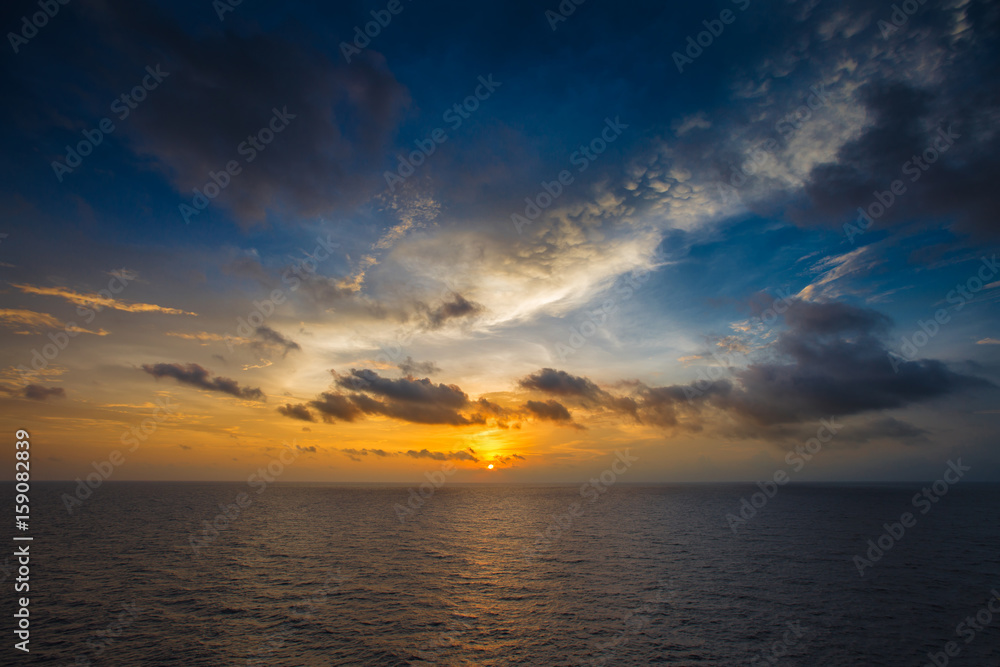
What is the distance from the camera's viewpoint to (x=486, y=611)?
43.6 m

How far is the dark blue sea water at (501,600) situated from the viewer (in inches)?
1330

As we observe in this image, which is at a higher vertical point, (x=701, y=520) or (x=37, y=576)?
(x=37, y=576)

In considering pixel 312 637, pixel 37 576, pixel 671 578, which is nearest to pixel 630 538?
pixel 671 578

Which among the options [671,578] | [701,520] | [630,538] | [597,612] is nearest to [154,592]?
[597,612]

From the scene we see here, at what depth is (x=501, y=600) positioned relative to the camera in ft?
154

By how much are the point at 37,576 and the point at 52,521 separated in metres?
72.6

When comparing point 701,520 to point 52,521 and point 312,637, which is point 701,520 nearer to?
point 312,637

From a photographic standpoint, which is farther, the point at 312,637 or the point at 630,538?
the point at 630,538

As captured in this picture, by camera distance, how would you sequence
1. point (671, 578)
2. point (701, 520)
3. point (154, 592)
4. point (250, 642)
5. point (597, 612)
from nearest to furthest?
point (250, 642), point (597, 612), point (154, 592), point (671, 578), point (701, 520)

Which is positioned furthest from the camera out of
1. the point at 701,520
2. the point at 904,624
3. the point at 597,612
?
the point at 701,520

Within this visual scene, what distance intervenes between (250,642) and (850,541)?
99.9 meters

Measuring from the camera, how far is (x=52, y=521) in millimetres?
100312

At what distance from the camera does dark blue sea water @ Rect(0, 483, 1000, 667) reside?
111 feet

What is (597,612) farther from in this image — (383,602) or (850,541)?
(850,541)
